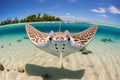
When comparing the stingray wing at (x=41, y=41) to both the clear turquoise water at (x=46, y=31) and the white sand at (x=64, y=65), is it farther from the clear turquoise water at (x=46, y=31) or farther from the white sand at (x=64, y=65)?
the clear turquoise water at (x=46, y=31)

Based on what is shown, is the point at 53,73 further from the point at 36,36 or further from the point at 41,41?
the point at 36,36

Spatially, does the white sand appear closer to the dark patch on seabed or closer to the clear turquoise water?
the dark patch on seabed

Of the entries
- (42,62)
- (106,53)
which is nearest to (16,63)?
(42,62)

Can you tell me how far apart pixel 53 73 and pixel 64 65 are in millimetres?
1366

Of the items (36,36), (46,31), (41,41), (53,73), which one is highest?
(36,36)

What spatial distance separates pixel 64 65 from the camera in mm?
11102

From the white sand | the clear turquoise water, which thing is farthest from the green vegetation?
the white sand

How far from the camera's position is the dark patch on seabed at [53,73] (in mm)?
9512

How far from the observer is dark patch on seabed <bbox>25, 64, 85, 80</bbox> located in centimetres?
951

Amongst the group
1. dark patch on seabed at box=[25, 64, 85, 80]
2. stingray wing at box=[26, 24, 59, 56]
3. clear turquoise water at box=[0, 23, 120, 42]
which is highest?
stingray wing at box=[26, 24, 59, 56]

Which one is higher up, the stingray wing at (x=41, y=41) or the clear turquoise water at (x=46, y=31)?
the stingray wing at (x=41, y=41)

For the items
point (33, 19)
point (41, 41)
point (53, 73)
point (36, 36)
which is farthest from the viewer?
point (33, 19)

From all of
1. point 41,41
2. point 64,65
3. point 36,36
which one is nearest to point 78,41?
point 41,41

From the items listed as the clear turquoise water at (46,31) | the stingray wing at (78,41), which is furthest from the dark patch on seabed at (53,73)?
the clear turquoise water at (46,31)
